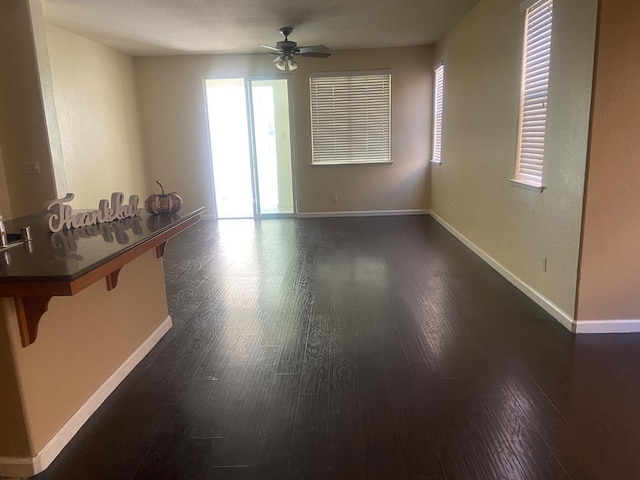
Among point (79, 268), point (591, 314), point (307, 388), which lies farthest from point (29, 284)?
point (591, 314)

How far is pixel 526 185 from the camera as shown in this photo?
11.8 ft

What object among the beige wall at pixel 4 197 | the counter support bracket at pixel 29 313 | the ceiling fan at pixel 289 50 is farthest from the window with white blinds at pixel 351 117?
the counter support bracket at pixel 29 313

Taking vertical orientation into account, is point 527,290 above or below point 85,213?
below

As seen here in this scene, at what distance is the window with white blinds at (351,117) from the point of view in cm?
725

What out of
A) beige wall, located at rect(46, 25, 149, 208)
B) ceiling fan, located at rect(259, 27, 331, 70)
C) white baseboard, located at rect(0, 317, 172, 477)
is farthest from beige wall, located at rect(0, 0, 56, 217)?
white baseboard, located at rect(0, 317, 172, 477)

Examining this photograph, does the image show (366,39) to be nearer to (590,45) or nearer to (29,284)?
(590,45)

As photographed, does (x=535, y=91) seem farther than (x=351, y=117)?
No

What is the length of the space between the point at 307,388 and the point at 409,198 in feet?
18.6

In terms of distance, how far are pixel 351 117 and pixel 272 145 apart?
1.41 metres

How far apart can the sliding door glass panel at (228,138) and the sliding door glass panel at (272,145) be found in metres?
0.18

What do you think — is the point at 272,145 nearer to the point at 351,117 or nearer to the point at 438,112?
the point at 351,117

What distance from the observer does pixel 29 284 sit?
152 centimetres

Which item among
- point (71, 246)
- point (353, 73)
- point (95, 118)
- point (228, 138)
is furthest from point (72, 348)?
point (353, 73)

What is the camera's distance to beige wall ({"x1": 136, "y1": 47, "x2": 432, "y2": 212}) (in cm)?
715
